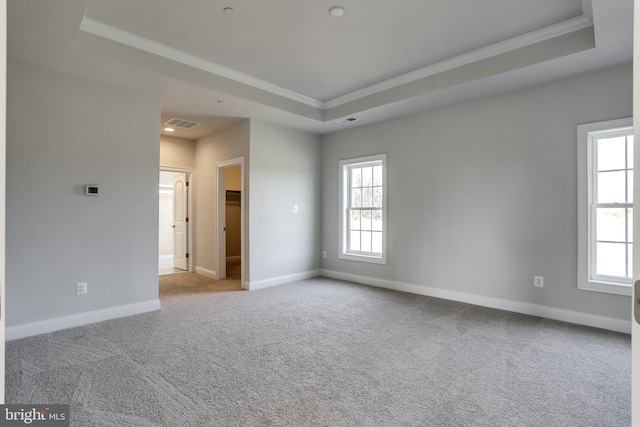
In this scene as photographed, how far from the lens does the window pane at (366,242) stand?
558 centimetres

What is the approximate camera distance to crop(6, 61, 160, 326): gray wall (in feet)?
10.4

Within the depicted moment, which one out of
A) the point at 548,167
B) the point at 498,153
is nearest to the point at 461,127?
the point at 498,153

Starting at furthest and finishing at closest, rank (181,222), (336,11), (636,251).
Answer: (181,222), (336,11), (636,251)

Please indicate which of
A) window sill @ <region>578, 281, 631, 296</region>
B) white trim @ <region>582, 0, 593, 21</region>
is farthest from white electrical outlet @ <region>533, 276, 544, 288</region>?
white trim @ <region>582, 0, 593, 21</region>

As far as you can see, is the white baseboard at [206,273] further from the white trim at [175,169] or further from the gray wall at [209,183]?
the white trim at [175,169]

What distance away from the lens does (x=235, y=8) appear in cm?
281

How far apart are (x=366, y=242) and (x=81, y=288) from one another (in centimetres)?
395

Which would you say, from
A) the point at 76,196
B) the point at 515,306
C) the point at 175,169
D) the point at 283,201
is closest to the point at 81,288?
the point at 76,196

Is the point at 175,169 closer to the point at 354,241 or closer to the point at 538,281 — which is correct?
the point at 354,241

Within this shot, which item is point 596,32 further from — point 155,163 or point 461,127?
point 155,163

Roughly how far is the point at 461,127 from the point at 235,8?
10.2 feet

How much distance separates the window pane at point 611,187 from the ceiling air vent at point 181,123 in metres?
5.38

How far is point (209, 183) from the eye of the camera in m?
6.02

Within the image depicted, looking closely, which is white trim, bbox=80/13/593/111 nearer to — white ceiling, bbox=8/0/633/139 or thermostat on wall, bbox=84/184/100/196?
white ceiling, bbox=8/0/633/139
